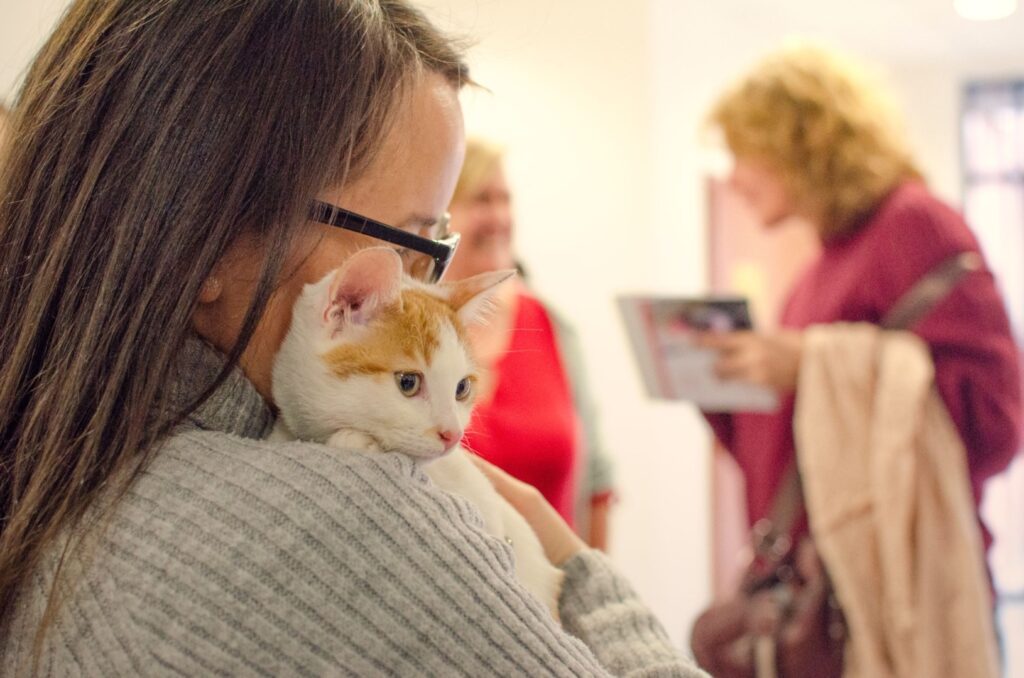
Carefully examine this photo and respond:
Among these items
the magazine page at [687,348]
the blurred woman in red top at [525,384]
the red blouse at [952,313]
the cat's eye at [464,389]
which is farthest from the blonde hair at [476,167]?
the cat's eye at [464,389]

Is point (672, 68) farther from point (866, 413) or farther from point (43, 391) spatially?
point (43, 391)

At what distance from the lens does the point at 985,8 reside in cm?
389

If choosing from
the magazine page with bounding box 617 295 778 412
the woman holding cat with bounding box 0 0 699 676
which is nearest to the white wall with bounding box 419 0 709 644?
the magazine page with bounding box 617 295 778 412

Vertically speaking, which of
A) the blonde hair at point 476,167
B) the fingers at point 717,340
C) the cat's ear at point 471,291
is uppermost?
the blonde hair at point 476,167

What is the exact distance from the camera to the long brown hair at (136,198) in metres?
0.61

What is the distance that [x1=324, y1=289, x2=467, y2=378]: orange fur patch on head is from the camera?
2.23 feet

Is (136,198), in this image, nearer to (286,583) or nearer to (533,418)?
(286,583)

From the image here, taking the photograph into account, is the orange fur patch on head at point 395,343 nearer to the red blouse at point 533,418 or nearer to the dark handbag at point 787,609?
the red blouse at point 533,418

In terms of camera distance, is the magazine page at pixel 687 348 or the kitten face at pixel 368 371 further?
the magazine page at pixel 687 348

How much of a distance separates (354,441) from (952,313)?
1.33m

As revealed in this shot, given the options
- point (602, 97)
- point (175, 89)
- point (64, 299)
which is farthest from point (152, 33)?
point (602, 97)

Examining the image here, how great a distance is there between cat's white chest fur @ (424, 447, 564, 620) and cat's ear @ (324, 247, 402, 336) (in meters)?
0.13

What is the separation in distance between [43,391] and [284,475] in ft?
0.57

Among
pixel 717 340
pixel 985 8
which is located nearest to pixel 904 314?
pixel 717 340
